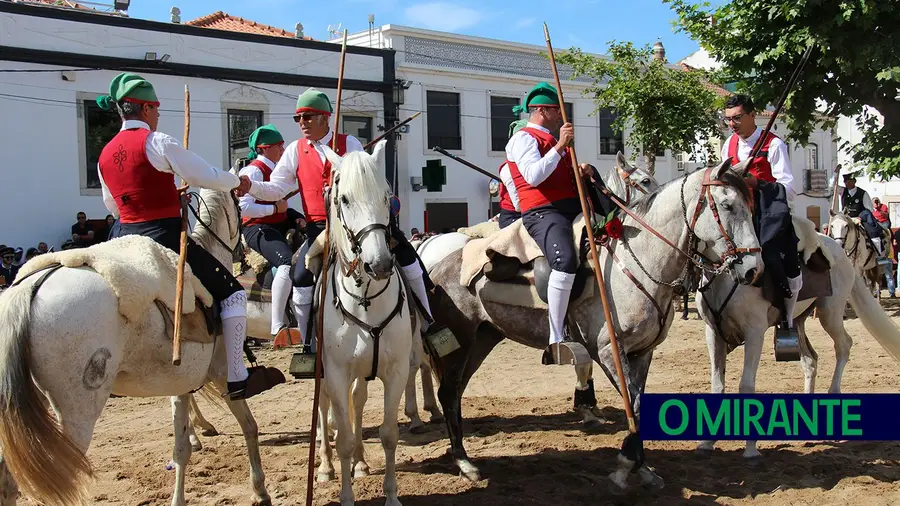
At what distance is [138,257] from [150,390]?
778mm

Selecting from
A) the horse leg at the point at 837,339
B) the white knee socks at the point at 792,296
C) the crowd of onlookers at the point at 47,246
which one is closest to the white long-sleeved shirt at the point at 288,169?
the white knee socks at the point at 792,296

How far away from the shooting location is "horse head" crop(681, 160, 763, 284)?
4.97 m

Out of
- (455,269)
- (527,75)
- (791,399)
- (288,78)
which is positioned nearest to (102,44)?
(288,78)

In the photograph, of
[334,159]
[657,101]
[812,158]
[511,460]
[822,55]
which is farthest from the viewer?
[812,158]

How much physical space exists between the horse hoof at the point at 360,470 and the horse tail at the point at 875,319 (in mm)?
4783

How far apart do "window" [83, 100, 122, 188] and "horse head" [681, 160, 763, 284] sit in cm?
1698

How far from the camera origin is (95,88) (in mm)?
18891

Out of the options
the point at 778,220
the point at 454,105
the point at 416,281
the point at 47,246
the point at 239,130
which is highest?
the point at 454,105

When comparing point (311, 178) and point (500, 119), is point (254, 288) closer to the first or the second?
point (311, 178)

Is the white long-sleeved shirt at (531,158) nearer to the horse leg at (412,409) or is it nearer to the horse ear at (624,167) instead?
the horse leg at (412,409)

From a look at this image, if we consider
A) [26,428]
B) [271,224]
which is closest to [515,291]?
[271,224]

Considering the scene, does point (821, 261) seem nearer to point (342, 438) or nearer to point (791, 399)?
point (791, 399)

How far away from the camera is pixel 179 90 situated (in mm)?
20172

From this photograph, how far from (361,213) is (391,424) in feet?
4.84
